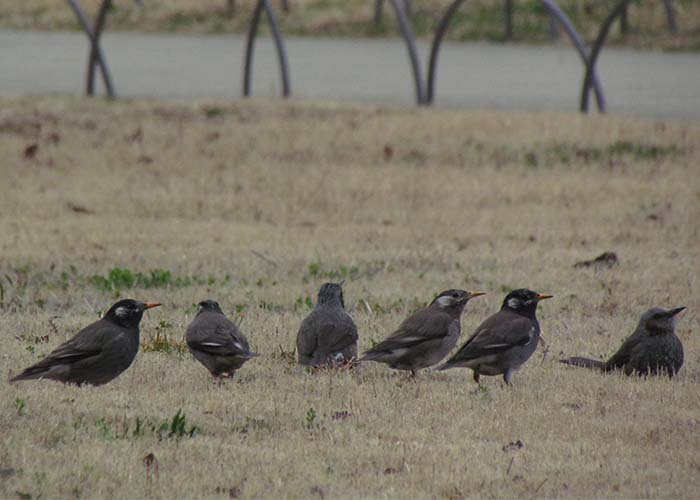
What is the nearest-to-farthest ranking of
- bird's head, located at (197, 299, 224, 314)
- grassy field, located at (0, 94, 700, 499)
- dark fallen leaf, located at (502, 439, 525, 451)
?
grassy field, located at (0, 94, 700, 499) → dark fallen leaf, located at (502, 439, 525, 451) → bird's head, located at (197, 299, 224, 314)

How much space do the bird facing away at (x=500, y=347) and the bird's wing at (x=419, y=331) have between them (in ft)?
0.66

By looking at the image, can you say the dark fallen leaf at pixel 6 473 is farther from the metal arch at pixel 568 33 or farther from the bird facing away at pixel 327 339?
the metal arch at pixel 568 33

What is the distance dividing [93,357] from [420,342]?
6.96ft

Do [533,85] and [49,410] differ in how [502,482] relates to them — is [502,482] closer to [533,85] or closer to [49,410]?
[49,410]

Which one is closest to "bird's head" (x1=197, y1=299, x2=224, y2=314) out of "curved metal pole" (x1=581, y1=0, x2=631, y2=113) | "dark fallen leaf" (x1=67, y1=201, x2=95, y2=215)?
"dark fallen leaf" (x1=67, y1=201, x2=95, y2=215)

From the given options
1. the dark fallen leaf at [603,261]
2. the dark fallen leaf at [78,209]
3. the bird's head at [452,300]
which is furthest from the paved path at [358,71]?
the bird's head at [452,300]

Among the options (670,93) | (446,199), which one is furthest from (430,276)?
(670,93)

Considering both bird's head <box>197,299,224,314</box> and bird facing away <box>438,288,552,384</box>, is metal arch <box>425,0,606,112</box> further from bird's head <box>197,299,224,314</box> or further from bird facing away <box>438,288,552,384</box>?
bird's head <box>197,299,224,314</box>

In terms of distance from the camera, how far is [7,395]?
801cm

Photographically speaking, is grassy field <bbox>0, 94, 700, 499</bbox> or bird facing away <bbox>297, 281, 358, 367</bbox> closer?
grassy field <bbox>0, 94, 700, 499</bbox>

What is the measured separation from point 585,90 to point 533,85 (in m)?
6.01

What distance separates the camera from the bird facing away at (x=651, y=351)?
9.30 metres

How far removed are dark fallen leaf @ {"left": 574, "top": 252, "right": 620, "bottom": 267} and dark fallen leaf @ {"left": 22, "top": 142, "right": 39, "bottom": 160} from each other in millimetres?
8455

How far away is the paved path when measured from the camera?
25312 mm
